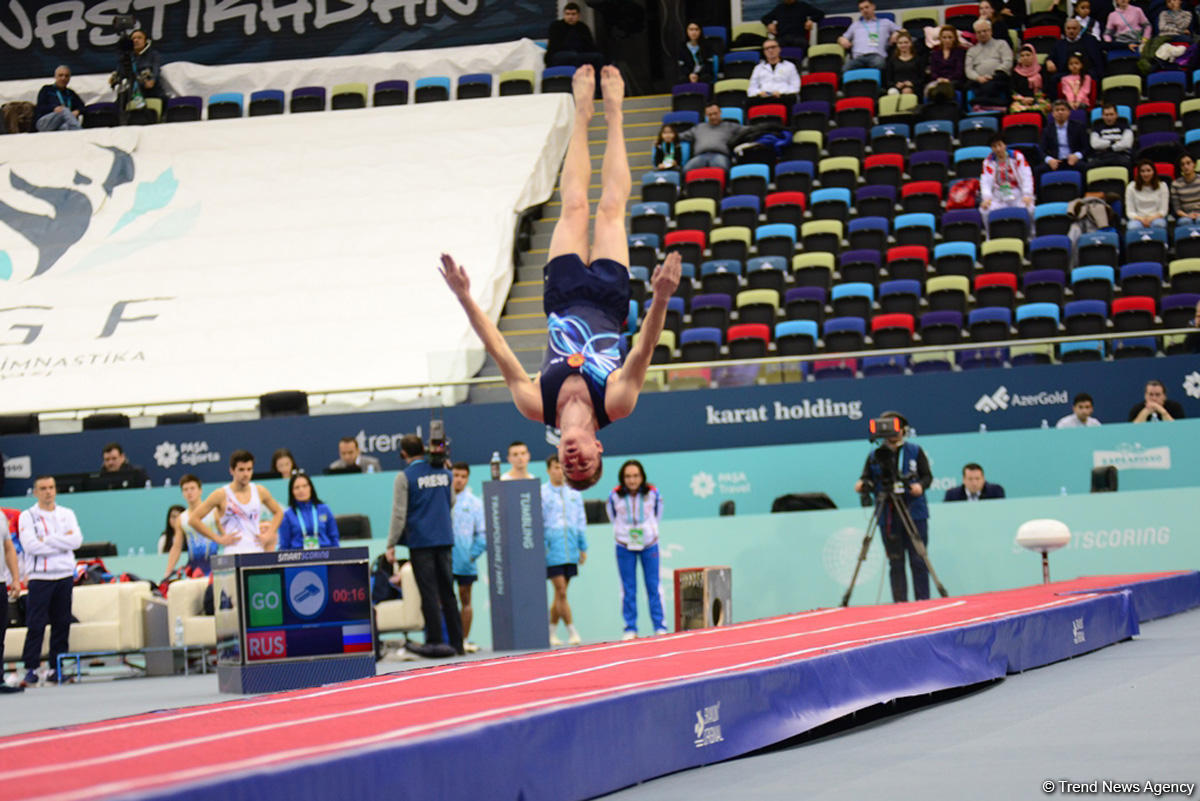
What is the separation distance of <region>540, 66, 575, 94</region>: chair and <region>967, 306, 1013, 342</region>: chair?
322 inches

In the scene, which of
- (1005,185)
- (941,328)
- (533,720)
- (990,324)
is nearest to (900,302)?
(941,328)

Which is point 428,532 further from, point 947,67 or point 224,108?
point 224,108

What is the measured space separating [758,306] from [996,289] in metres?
2.49

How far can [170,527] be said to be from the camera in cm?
1265

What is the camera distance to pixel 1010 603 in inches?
295

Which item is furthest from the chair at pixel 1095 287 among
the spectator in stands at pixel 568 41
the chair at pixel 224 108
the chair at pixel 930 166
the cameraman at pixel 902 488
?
the chair at pixel 224 108

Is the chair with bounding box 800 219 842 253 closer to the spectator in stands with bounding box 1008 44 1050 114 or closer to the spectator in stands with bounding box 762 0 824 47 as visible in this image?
the spectator in stands with bounding box 1008 44 1050 114

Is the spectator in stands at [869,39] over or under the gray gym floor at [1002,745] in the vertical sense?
over

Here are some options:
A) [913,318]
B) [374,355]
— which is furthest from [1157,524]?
[374,355]

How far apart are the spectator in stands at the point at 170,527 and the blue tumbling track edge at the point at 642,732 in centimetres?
820

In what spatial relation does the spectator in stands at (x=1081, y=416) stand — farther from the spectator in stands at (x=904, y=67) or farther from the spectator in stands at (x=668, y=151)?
the spectator in stands at (x=668, y=151)

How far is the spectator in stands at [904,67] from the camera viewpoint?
18.5 metres

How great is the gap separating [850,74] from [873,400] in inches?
304

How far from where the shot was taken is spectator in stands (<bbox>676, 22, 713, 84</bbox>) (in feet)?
65.6
